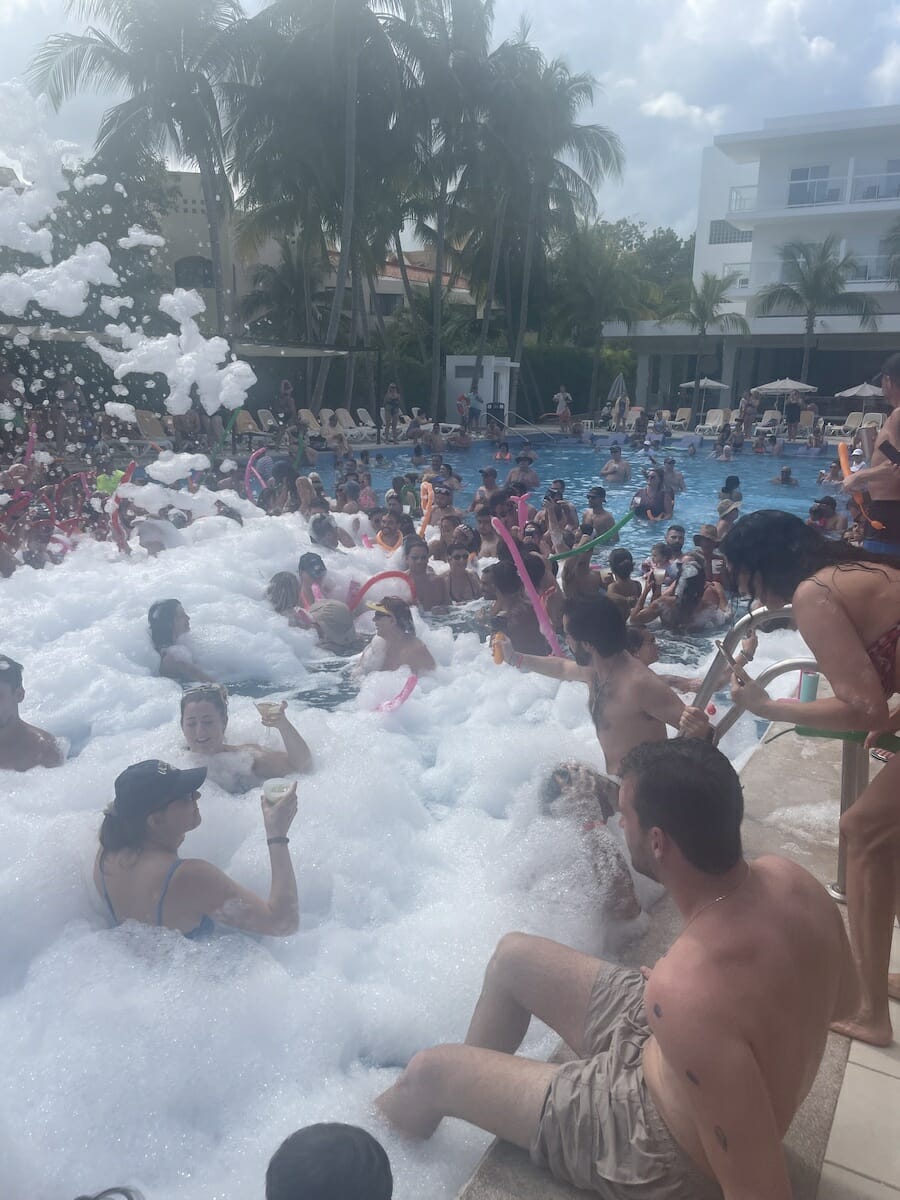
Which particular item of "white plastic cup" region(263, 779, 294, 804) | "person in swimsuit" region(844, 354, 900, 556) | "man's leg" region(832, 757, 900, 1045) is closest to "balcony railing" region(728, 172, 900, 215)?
"person in swimsuit" region(844, 354, 900, 556)

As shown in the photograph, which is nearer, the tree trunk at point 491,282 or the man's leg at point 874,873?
the man's leg at point 874,873

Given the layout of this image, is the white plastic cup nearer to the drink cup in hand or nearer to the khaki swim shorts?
the drink cup in hand

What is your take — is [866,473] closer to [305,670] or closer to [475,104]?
[305,670]

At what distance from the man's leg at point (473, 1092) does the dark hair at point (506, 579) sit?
5.33 m

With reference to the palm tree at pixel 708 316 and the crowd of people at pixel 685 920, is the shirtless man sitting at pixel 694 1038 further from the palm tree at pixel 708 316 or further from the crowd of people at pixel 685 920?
the palm tree at pixel 708 316

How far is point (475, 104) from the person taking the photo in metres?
26.9

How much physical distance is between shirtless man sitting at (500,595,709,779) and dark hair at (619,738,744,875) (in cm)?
186

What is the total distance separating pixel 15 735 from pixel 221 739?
125 cm

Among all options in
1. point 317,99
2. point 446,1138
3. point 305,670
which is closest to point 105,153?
point 317,99

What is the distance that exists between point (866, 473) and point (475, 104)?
27478mm

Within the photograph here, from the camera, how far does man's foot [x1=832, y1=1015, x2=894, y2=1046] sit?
2527mm

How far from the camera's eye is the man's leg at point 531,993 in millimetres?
2459

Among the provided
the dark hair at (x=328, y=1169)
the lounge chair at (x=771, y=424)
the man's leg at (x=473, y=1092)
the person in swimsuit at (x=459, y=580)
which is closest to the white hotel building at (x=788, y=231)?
the lounge chair at (x=771, y=424)

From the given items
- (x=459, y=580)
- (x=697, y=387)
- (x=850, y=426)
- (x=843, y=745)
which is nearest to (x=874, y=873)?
(x=843, y=745)
